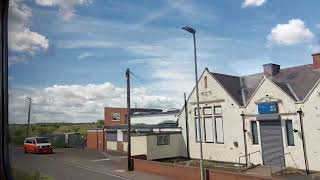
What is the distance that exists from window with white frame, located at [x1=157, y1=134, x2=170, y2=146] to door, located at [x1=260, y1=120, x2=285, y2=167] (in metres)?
5.50

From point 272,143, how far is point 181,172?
4.54 meters

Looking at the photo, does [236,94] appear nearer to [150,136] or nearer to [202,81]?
[202,81]

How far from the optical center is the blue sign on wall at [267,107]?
1463cm

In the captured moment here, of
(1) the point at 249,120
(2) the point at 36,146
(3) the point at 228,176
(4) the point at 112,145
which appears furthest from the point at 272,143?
(2) the point at 36,146

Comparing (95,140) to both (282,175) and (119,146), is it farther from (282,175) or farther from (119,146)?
(282,175)

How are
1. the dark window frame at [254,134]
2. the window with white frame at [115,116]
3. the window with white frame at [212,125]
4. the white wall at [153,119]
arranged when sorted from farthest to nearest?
the window with white frame at [115,116] < the white wall at [153,119] < the window with white frame at [212,125] < the dark window frame at [254,134]

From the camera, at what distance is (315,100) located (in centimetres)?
1330

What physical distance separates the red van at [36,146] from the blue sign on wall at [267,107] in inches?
554

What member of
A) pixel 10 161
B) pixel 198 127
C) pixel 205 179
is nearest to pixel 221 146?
pixel 198 127

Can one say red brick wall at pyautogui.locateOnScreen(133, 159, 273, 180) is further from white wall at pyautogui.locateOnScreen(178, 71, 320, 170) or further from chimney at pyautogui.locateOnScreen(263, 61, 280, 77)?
chimney at pyautogui.locateOnScreen(263, 61, 280, 77)

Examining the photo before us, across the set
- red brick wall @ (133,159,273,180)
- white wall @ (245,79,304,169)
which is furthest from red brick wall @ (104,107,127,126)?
white wall @ (245,79,304,169)

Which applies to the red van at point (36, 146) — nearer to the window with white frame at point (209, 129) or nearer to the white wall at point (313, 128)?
the window with white frame at point (209, 129)

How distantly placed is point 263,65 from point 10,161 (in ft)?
47.3

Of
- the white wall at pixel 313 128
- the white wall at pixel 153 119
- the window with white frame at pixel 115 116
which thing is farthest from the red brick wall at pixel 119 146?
the white wall at pixel 313 128
